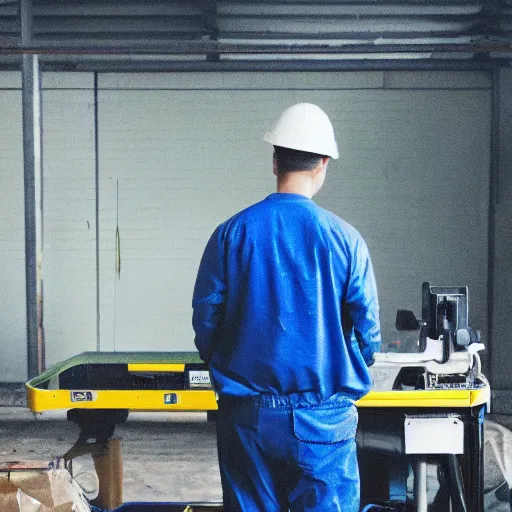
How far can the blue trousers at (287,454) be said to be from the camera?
2107mm

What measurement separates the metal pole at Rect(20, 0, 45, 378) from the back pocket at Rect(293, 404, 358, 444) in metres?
4.85

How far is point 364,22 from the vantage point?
22.3 ft

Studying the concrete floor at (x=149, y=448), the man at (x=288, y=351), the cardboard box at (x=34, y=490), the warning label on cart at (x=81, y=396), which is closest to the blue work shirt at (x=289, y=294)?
the man at (x=288, y=351)

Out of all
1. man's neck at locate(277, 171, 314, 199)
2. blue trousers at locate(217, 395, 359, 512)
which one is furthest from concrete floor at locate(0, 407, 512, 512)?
man's neck at locate(277, 171, 314, 199)

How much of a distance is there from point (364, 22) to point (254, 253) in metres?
5.23

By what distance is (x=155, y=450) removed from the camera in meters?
5.56

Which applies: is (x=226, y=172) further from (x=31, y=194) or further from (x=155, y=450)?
(x=155, y=450)

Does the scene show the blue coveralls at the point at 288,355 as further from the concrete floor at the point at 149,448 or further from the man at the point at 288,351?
the concrete floor at the point at 149,448

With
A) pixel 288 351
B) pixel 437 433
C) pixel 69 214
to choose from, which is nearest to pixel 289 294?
pixel 288 351

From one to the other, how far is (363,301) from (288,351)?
0.28 m

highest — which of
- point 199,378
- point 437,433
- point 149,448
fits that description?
point 199,378

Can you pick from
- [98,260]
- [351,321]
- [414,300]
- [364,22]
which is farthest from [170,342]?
[351,321]

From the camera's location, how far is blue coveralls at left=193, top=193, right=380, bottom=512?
2115 millimetres

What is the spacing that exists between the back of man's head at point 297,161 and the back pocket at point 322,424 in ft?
2.36
